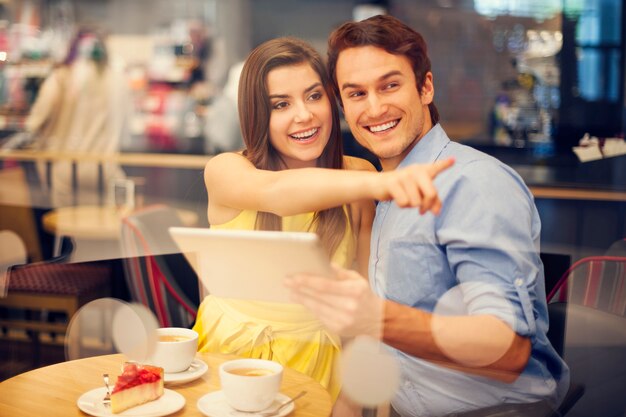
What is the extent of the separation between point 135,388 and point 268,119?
0.46 metres

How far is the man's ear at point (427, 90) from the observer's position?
3.81 ft

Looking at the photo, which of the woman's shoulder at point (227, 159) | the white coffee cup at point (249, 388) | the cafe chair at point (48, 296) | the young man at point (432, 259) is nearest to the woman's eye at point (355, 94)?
the young man at point (432, 259)

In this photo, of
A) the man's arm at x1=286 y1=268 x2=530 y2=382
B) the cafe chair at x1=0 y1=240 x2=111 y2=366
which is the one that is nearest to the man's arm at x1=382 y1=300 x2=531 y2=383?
the man's arm at x1=286 y1=268 x2=530 y2=382

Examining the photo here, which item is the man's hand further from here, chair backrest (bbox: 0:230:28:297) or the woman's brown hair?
chair backrest (bbox: 0:230:28:297)

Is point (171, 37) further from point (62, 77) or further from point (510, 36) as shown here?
point (510, 36)

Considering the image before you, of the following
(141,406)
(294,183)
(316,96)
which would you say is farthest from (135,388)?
(316,96)

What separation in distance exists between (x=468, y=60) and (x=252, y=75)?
437 mm

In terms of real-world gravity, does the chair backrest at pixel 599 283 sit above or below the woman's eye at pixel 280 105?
below

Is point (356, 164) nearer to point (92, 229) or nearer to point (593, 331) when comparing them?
point (593, 331)

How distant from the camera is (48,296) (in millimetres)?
1605

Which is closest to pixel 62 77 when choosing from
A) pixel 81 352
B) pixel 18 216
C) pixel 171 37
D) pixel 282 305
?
pixel 18 216

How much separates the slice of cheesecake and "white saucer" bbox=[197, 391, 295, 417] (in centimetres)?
8

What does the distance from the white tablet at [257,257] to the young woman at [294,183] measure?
0.06 metres

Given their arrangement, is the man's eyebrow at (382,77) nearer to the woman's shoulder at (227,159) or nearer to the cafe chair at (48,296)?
Answer: the woman's shoulder at (227,159)
